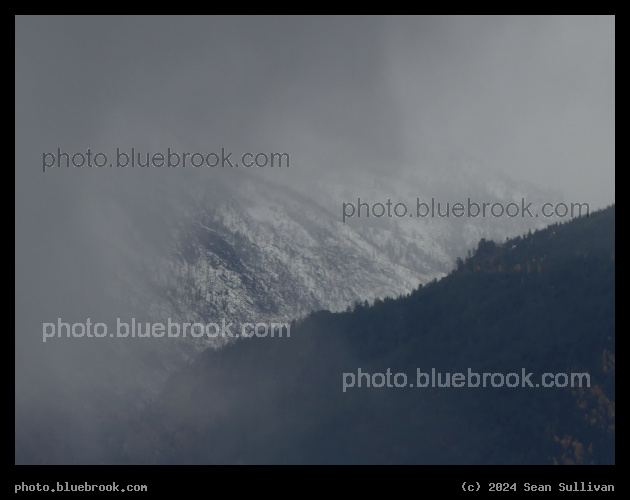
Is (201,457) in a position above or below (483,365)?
below

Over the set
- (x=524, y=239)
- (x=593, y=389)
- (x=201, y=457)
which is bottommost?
(x=201, y=457)

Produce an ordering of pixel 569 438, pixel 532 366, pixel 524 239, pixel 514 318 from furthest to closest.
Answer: pixel 524 239 → pixel 514 318 → pixel 532 366 → pixel 569 438

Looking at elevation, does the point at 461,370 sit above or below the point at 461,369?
below
